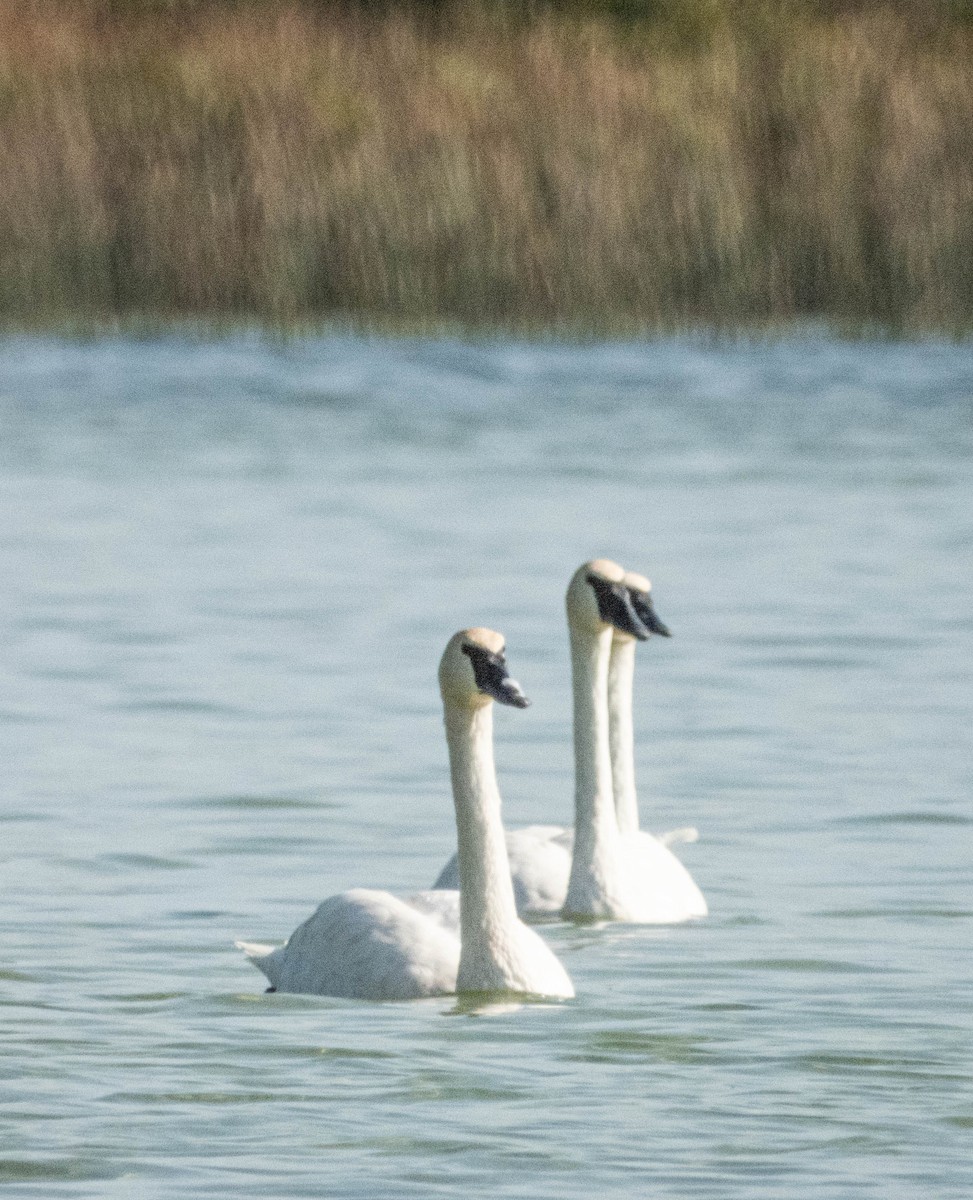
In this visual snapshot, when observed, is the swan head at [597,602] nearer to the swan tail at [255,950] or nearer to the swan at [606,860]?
the swan at [606,860]

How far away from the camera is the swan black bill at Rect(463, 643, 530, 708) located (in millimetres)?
7316

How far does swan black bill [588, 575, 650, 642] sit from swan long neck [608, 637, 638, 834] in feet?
1.37

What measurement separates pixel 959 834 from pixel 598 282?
12.0 m

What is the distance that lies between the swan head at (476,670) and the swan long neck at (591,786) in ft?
3.63

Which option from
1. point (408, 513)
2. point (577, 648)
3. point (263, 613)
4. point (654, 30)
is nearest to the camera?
point (577, 648)

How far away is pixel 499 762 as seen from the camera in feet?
35.8

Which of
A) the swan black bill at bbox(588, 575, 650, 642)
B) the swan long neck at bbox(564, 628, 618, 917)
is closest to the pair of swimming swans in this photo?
the swan long neck at bbox(564, 628, 618, 917)

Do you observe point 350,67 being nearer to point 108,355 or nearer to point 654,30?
point 108,355

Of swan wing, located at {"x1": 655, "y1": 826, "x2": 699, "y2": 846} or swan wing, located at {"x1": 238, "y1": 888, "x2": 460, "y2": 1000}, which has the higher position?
swan wing, located at {"x1": 238, "y1": 888, "x2": 460, "y2": 1000}

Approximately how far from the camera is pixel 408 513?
17.2m

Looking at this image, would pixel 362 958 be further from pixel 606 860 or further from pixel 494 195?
pixel 494 195

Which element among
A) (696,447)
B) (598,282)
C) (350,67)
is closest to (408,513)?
(696,447)

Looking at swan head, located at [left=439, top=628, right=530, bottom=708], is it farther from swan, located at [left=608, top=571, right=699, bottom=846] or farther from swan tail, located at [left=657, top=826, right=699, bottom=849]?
swan tail, located at [left=657, top=826, right=699, bottom=849]

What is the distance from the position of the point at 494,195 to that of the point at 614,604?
12.8 m
